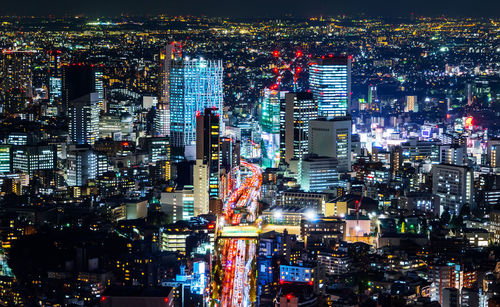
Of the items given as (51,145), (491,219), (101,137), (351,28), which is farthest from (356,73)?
(491,219)

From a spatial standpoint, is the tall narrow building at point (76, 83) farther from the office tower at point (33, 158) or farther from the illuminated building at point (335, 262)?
the illuminated building at point (335, 262)

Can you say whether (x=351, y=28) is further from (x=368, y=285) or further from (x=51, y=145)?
(x=368, y=285)

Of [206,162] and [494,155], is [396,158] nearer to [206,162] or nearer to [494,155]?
[494,155]

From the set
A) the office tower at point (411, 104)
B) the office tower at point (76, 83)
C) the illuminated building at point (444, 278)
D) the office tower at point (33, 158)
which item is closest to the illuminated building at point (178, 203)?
the illuminated building at point (444, 278)

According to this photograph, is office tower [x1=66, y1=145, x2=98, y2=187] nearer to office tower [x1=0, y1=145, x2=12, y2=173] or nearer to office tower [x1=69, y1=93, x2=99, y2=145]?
office tower [x1=0, y1=145, x2=12, y2=173]

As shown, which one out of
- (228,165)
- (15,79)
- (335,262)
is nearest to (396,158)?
(228,165)
